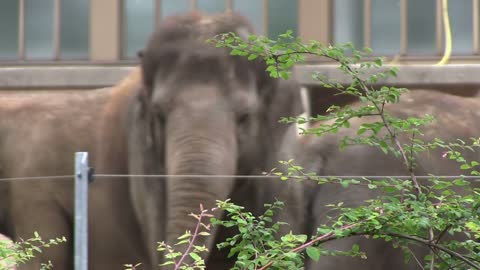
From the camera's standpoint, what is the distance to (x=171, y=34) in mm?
7230

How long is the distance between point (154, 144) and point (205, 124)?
17.6 inches

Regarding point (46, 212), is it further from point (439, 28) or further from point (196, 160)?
point (439, 28)

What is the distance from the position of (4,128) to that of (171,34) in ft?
3.99

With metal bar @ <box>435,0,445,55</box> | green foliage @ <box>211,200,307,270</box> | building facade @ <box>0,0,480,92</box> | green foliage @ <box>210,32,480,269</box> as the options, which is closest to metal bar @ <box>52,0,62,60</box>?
building facade @ <box>0,0,480,92</box>

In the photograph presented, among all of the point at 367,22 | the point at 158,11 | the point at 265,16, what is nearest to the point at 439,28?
the point at 367,22

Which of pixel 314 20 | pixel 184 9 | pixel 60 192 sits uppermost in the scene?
pixel 184 9

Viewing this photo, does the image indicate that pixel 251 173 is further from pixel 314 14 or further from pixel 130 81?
pixel 314 14

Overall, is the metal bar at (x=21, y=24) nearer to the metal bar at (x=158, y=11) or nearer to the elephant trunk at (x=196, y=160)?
the metal bar at (x=158, y=11)

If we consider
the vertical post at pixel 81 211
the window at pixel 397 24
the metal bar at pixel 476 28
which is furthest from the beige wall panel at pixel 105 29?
the vertical post at pixel 81 211

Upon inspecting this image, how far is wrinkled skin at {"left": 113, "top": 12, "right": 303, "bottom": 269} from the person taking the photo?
6809mm

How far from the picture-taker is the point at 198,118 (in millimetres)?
6855

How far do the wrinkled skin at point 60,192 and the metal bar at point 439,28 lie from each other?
7889mm

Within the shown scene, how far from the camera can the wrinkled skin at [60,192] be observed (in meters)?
7.54

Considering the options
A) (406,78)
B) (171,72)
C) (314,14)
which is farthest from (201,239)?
(314,14)
